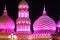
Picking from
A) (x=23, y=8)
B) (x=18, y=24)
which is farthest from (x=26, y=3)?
(x=18, y=24)

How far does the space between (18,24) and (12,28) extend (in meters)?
0.73

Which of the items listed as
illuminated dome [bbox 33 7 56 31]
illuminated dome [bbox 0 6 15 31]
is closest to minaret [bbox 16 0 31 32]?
illuminated dome [bbox 0 6 15 31]

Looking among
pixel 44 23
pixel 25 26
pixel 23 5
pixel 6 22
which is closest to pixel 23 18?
pixel 25 26

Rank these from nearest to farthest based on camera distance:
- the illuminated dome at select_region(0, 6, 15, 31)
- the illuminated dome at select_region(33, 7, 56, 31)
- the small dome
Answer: the small dome
the illuminated dome at select_region(33, 7, 56, 31)
the illuminated dome at select_region(0, 6, 15, 31)

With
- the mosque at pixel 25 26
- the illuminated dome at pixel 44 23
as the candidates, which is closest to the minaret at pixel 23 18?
the mosque at pixel 25 26

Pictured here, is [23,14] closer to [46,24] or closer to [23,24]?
[23,24]

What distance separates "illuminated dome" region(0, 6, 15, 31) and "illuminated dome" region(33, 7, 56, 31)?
7.00ft

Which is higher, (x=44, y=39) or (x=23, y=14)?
(x=23, y=14)

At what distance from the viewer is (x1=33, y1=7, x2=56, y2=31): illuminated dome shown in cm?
2402

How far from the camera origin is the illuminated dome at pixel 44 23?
946 inches

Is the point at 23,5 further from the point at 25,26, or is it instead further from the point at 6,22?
the point at 6,22

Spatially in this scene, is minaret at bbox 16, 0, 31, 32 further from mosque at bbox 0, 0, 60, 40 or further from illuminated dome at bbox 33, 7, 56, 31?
illuminated dome at bbox 33, 7, 56, 31

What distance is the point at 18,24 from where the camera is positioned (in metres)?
23.8

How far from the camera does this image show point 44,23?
80.3 feet
